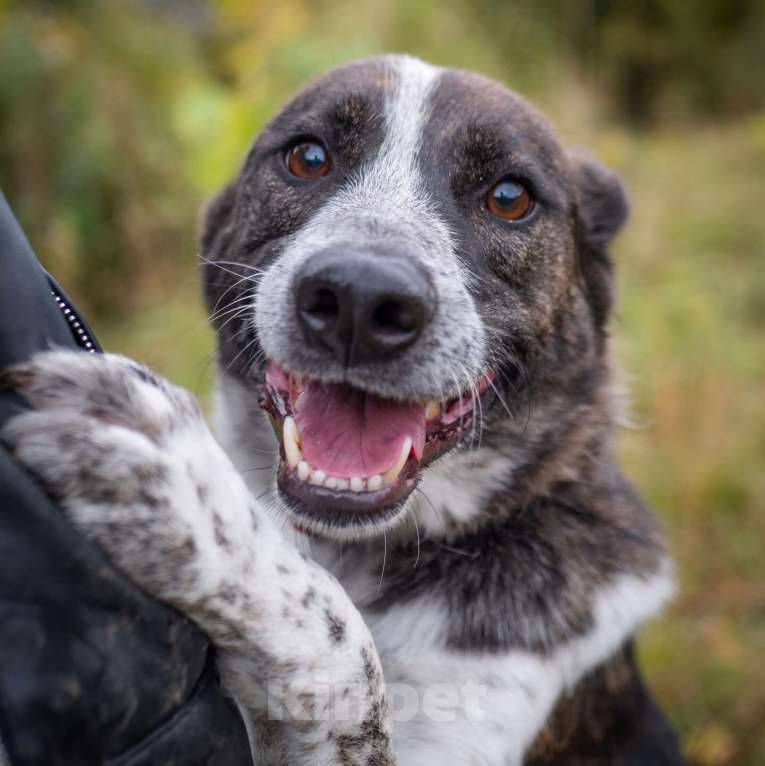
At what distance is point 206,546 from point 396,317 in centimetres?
79

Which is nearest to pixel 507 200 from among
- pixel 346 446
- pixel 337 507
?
pixel 346 446

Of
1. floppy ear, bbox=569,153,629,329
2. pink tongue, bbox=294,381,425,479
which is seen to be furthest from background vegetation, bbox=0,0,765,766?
pink tongue, bbox=294,381,425,479

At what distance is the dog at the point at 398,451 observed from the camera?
1.49m

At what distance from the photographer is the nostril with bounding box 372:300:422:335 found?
199 centimetres

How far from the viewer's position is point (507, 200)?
2584 millimetres

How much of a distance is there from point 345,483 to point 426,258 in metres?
0.61

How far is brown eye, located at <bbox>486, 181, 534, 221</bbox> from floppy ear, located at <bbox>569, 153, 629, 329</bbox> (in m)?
0.39

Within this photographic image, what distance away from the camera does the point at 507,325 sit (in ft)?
8.28

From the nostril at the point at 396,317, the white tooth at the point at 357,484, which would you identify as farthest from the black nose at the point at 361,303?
the white tooth at the point at 357,484

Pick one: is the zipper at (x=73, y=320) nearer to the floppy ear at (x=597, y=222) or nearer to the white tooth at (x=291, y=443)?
the white tooth at (x=291, y=443)

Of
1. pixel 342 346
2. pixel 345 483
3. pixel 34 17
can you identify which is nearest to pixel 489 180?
pixel 342 346

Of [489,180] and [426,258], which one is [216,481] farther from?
[489,180]

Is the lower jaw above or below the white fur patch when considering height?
above

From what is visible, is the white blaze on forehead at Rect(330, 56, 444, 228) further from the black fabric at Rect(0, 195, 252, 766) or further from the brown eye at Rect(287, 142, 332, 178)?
the black fabric at Rect(0, 195, 252, 766)
